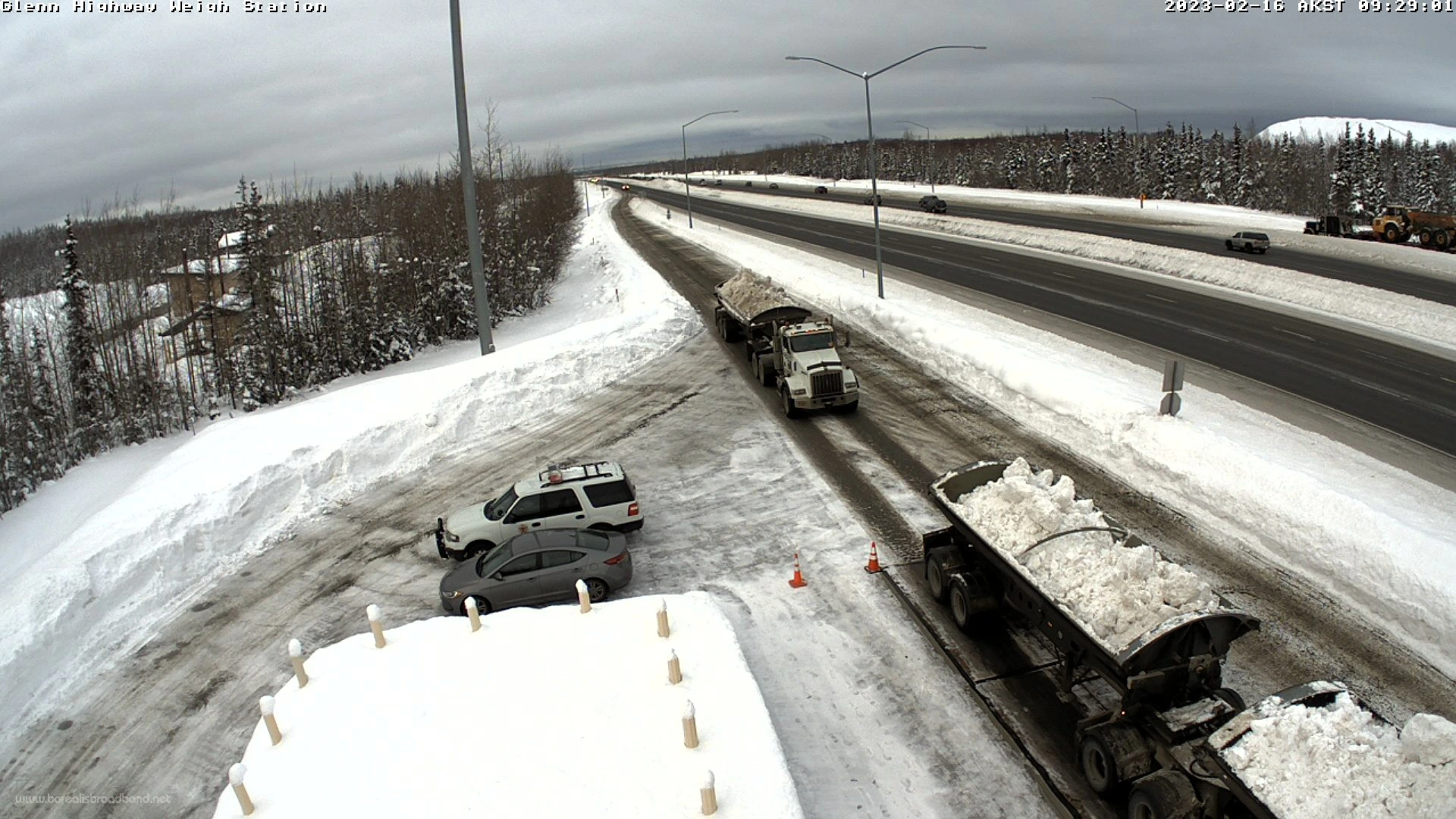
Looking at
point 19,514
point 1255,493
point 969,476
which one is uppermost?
point 969,476

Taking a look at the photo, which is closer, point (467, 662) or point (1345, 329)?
point (467, 662)

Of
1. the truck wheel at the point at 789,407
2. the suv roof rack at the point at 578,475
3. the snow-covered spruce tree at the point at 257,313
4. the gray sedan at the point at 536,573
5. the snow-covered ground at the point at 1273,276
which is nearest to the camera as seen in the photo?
the gray sedan at the point at 536,573

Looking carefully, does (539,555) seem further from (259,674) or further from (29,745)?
(29,745)

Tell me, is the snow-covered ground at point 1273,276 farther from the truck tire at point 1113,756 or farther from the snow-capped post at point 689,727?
the snow-capped post at point 689,727

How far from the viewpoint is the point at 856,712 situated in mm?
10094

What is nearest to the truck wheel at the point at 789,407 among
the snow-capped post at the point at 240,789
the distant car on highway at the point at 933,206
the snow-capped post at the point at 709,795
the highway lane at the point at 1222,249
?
the snow-capped post at the point at 709,795

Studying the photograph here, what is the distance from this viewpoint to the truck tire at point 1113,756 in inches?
314

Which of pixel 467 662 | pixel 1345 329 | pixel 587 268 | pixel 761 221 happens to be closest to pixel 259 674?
pixel 467 662

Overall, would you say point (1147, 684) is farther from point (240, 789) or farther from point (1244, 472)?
point (240, 789)

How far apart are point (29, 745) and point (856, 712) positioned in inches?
450

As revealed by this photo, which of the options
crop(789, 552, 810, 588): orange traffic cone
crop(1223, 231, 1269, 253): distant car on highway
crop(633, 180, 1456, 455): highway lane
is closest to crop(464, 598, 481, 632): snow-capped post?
crop(789, 552, 810, 588): orange traffic cone

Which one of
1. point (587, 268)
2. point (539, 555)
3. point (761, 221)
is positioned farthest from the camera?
point (761, 221)

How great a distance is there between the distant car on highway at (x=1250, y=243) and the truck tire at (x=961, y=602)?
41.4 m

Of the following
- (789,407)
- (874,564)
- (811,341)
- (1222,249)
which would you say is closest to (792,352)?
(811,341)
